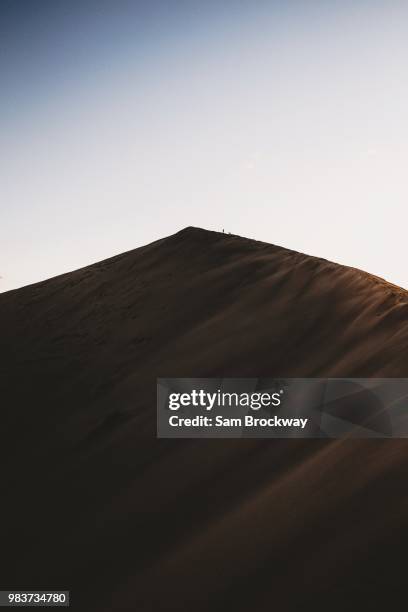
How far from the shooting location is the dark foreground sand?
2.99 meters

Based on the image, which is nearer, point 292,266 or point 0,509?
point 0,509

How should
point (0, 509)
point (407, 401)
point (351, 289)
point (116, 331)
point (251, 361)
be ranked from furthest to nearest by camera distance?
point (116, 331)
point (351, 289)
point (251, 361)
point (0, 509)
point (407, 401)

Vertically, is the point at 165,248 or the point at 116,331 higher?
the point at 165,248

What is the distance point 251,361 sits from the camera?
21.7 feet

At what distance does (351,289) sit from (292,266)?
2.01 m

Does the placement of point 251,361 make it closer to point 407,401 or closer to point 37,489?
point 407,401

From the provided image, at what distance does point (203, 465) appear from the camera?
482cm

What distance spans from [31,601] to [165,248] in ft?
33.9

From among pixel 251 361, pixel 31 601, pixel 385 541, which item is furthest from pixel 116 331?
pixel 385 541

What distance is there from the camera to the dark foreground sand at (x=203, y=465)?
118 inches

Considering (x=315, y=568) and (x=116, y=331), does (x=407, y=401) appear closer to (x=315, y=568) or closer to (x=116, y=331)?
(x=315, y=568)

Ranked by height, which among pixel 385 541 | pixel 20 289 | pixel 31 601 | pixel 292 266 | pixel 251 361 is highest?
pixel 20 289

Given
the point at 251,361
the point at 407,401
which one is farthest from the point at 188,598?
the point at 251,361

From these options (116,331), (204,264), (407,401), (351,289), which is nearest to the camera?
(407,401)
